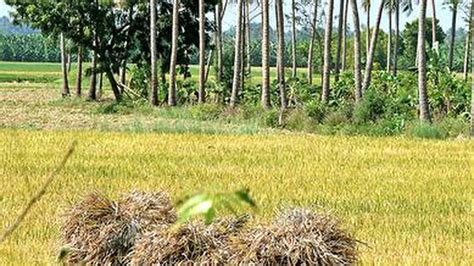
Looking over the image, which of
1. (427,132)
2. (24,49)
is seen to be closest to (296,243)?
(427,132)

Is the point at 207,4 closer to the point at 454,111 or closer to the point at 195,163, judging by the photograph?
the point at 454,111

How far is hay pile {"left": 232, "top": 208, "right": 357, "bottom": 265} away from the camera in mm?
4715

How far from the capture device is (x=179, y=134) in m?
19.7

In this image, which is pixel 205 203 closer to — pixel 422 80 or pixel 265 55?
pixel 422 80

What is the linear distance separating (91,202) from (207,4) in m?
30.3

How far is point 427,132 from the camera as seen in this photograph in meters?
20.8

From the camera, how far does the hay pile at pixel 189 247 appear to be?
4.73 m

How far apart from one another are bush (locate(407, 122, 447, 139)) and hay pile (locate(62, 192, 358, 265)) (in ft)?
51.5

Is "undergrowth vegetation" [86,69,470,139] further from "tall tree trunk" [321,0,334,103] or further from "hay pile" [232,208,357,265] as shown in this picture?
"hay pile" [232,208,357,265]

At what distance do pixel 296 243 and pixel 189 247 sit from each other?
511 mm

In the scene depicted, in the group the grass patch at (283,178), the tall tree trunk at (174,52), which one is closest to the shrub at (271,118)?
the tall tree trunk at (174,52)

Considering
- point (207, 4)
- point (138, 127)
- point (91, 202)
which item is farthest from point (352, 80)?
point (91, 202)

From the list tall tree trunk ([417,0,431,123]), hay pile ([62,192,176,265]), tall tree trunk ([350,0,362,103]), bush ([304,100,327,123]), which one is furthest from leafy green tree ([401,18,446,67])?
hay pile ([62,192,176,265])

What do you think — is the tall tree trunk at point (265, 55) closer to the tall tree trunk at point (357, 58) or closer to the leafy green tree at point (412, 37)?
the tall tree trunk at point (357, 58)
